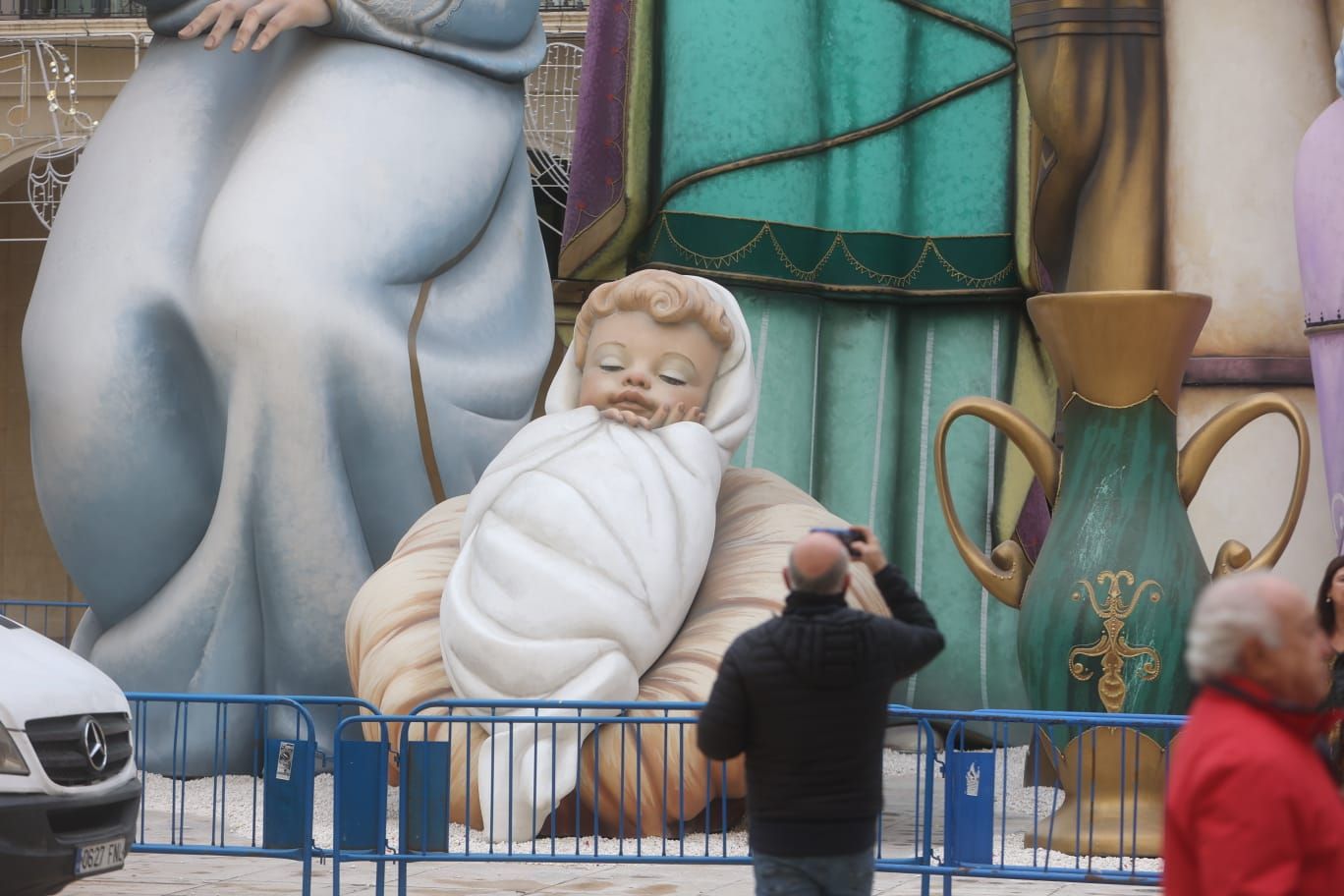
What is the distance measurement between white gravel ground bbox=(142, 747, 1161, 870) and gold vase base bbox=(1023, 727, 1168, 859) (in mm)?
50

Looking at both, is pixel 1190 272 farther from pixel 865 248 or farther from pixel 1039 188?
pixel 865 248

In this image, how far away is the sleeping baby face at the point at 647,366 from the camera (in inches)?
286

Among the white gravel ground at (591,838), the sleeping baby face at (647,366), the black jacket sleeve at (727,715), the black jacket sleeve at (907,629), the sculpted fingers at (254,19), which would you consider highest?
the sculpted fingers at (254,19)

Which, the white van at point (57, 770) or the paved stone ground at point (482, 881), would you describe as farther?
the paved stone ground at point (482, 881)

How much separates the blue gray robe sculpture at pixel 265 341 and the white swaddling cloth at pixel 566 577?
111 cm

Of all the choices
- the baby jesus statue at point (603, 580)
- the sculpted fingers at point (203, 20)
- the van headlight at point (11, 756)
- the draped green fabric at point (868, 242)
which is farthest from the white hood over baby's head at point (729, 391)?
the van headlight at point (11, 756)

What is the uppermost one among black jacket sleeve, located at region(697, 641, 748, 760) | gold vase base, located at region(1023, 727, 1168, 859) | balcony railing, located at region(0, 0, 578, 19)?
balcony railing, located at region(0, 0, 578, 19)

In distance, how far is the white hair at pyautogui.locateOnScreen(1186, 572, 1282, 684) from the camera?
2.99m

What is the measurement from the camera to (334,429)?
26.6ft

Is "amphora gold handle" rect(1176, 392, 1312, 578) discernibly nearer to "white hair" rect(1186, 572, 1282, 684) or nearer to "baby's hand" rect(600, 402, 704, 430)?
"baby's hand" rect(600, 402, 704, 430)

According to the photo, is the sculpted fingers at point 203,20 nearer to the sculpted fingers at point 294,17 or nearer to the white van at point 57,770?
the sculpted fingers at point 294,17

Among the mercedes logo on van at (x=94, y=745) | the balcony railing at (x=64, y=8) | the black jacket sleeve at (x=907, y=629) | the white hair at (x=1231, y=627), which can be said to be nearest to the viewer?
the white hair at (x=1231, y=627)

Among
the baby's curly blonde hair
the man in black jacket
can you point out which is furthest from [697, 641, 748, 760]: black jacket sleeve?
the baby's curly blonde hair

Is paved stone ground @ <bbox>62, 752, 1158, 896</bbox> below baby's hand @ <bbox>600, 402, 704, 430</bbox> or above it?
below
